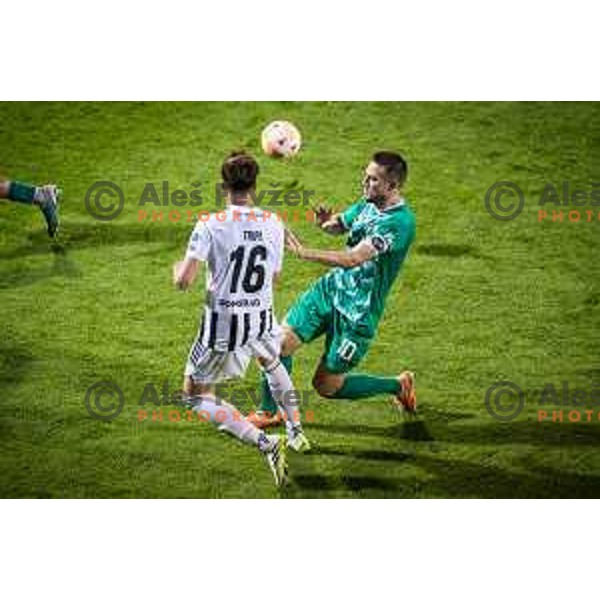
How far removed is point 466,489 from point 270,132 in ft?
6.91

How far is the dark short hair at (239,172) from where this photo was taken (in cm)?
575

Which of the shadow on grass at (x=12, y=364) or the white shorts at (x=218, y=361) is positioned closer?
the white shorts at (x=218, y=361)

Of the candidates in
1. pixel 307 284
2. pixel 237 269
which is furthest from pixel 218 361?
pixel 307 284

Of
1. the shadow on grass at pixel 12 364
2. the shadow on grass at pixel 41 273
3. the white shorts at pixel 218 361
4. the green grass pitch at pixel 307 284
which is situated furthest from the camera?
the shadow on grass at pixel 41 273

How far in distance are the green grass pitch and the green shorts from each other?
43 centimetres

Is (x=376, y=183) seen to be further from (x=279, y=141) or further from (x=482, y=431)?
(x=482, y=431)

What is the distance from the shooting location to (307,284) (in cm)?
791

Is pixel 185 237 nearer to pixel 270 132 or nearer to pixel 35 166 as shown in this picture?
pixel 35 166

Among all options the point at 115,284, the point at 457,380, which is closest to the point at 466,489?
the point at 457,380

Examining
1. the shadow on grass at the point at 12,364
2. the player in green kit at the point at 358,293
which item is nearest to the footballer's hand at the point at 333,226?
the player in green kit at the point at 358,293

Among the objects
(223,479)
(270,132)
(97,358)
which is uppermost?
(270,132)

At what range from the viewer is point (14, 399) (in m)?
6.84

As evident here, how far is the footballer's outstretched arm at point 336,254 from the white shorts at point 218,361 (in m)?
0.49

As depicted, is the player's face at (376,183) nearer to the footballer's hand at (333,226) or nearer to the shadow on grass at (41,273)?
the footballer's hand at (333,226)
